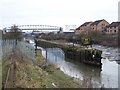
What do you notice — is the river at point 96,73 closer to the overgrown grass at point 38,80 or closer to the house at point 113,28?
the overgrown grass at point 38,80

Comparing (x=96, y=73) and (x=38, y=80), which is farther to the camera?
(x=96, y=73)

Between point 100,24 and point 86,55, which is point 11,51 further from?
point 100,24

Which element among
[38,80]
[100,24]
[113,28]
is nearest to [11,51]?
[38,80]

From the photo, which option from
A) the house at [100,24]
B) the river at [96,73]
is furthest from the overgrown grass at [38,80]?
the house at [100,24]

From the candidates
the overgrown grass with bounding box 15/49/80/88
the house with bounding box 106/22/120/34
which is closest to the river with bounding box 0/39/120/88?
the overgrown grass with bounding box 15/49/80/88

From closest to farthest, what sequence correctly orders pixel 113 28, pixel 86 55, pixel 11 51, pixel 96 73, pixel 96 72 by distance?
pixel 96 73
pixel 96 72
pixel 11 51
pixel 86 55
pixel 113 28

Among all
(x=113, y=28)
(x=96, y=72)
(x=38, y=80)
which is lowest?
(x=96, y=72)

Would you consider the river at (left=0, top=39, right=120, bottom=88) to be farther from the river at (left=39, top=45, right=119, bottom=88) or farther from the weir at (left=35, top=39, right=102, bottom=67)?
the weir at (left=35, top=39, right=102, bottom=67)

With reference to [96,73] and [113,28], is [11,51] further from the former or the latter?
[113,28]

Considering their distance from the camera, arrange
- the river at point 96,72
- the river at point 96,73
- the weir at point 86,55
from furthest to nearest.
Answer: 1. the weir at point 86,55
2. the river at point 96,72
3. the river at point 96,73

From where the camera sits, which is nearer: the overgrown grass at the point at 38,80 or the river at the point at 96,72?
the overgrown grass at the point at 38,80

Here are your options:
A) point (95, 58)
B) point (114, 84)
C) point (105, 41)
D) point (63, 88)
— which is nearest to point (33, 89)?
point (63, 88)

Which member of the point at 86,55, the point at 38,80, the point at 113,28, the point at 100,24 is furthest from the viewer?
the point at 100,24

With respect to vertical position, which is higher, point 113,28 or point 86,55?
point 113,28
